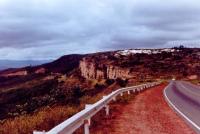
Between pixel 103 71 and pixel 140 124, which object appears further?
pixel 103 71

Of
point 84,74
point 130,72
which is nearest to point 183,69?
point 130,72

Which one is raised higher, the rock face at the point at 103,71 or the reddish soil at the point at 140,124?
the reddish soil at the point at 140,124

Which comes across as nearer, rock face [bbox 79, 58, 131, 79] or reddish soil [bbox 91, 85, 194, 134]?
reddish soil [bbox 91, 85, 194, 134]

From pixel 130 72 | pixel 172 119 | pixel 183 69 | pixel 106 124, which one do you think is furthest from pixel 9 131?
pixel 183 69

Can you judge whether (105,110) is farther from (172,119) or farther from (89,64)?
(89,64)

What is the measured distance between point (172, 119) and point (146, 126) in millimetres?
2665

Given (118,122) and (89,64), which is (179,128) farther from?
(89,64)

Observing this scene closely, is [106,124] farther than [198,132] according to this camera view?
Yes

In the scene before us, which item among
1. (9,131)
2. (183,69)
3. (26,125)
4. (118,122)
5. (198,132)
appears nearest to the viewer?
(9,131)

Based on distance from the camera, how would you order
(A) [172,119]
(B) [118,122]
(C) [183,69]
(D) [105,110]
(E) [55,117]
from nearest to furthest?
(E) [55,117] → (B) [118,122] → (A) [172,119] → (D) [105,110] → (C) [183,69]

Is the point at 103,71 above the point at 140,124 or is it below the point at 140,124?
below

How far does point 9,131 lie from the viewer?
1069 centimetres

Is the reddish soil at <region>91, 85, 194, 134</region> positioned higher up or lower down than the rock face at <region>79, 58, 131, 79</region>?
higher up

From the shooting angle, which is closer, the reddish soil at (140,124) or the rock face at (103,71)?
the reddish soil at (140,124)
